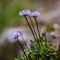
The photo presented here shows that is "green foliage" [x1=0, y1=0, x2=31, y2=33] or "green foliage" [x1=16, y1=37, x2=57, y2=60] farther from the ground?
"green foliage" [x1=0, y1=0, x2=31, y2=33]

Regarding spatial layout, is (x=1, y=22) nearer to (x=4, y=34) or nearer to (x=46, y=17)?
(x=4, y=34)

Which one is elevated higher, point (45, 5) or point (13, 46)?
point (45, 5)

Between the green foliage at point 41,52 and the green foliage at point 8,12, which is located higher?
the green foliage at point 8,12

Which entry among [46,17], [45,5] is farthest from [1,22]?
[45,5]

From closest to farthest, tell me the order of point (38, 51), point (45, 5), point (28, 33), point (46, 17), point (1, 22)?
1. point (38, 51)
2. point (1, 22)
3. point (28, 33)
4. point (46, 17)
5. point (45, 5)

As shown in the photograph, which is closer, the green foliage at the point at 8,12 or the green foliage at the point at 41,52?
the green foliage at the point at 41,52

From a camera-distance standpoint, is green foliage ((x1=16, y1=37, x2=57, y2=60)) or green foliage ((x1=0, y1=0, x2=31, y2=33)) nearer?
green foliage ((x1=16, y1=37, x2=57, y2=60))

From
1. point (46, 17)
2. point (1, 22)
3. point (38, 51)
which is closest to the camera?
point (38, 51)

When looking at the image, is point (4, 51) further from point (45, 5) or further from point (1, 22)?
point (45, 5)

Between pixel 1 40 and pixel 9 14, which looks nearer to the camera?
pixel 9 14

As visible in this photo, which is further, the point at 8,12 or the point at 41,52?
the point at 8,12

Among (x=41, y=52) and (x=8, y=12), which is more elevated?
(x=8, y=12)
